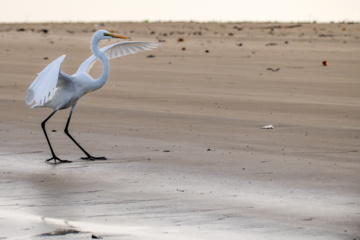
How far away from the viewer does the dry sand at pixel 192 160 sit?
5473mm

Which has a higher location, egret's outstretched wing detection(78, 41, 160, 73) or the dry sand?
egret's outstretched wing detection(78, 41, 160, 73)

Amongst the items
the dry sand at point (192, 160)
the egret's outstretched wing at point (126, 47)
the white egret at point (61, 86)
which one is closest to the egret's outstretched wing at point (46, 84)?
the white egret at point (61, 86)

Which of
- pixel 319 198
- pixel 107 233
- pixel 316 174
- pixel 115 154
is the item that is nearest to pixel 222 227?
pixel 107 233

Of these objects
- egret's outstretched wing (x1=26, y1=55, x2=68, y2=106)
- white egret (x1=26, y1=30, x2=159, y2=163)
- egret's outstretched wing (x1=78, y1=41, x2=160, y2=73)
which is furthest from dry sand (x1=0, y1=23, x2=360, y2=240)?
egret's outstretched wing (x1=78, y1=41, x2=160, y2=73)

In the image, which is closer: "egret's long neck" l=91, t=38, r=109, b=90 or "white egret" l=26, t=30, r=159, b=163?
"white egret" l=26, t=30, r=159, b=163

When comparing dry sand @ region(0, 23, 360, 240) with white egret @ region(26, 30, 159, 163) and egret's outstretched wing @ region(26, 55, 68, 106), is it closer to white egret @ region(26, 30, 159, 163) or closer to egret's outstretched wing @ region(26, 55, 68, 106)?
white egret @ region(26, 30, 159, 163)

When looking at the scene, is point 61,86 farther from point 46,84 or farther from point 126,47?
point 126,47

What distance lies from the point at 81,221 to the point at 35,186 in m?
1.36

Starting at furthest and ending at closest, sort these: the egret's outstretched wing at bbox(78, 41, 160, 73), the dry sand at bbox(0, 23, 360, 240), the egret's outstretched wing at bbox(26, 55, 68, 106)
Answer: the egret's outstretched wing at bbox(78, 41, 160, 73) < the egret's outstretched wing at bbox(26, 55, 68, 106) < the dry sand at bbox(0, 23, 360, 240)

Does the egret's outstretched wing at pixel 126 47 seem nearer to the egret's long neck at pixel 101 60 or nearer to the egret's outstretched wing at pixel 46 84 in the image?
the egret's long neck at pixel 101 60

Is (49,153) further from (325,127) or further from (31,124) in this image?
(325,127)

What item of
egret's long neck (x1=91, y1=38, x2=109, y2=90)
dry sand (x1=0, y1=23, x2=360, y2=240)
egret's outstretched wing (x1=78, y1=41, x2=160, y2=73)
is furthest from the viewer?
egret's outstretched wing (x1=78, y1=41, x2=160, y2=73)

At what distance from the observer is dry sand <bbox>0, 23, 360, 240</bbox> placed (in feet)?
18.0

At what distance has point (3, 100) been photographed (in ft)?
41.1
